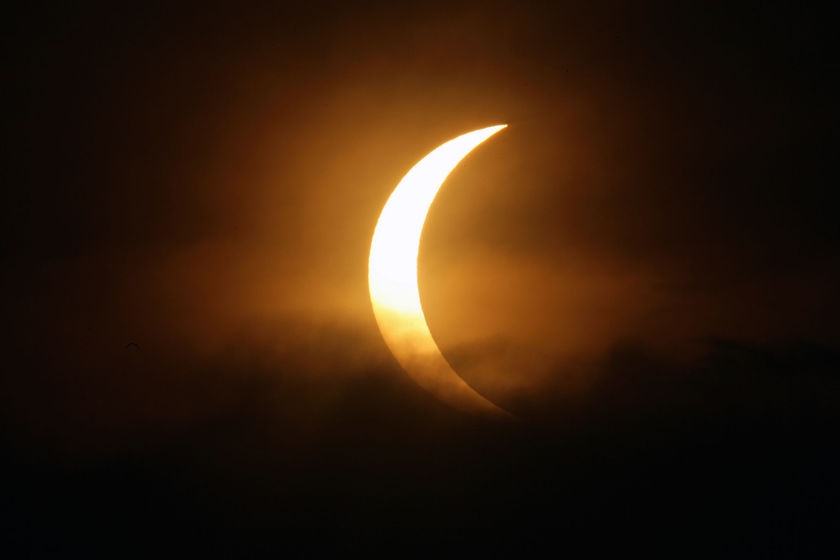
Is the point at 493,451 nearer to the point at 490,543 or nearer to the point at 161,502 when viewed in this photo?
the point at 490,543

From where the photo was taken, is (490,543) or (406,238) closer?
(406,238)

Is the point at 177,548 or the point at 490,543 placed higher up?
the point at 490,543

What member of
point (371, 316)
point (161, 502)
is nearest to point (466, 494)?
point (371, 316)

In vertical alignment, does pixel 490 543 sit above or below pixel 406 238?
below

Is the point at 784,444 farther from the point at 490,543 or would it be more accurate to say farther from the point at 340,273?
the point at 340,273

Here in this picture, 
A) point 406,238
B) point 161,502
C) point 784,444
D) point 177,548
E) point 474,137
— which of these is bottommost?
point 177,548

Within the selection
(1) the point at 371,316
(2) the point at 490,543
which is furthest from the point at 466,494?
(1) the point at 371,316
